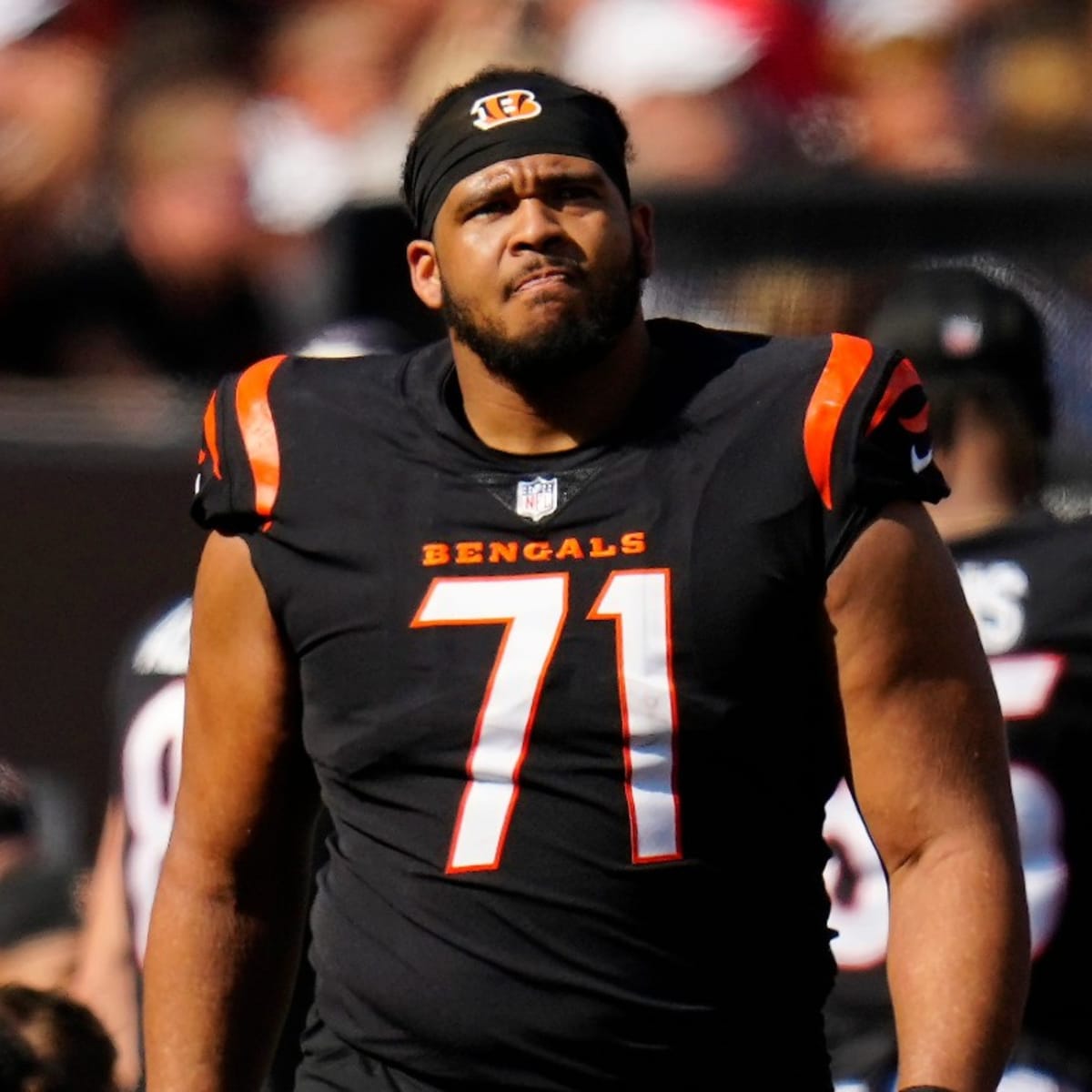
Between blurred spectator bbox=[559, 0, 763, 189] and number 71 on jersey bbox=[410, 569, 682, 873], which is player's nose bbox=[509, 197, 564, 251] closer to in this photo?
number 71 on jersey bbox=[410, 569, 682, 873]

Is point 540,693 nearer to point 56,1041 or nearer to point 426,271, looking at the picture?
point 426,271

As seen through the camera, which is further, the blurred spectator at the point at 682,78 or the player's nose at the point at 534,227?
the blurred spectator at the point at 682,78

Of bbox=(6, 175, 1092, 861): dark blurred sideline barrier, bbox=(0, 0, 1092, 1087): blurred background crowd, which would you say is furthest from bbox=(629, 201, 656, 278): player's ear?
bbox=(6, 175, 1092, 861): dark blurred sideline barrier

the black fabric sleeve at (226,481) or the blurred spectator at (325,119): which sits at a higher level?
the blurred spectator at (325,119)

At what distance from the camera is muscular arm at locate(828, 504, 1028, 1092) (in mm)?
2461

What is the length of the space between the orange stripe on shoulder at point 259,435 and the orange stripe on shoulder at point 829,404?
23.1 inches

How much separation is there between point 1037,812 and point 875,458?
4.82ft


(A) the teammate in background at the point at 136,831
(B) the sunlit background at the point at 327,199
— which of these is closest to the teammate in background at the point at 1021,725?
(A) the teammate in background at the point at 136,831

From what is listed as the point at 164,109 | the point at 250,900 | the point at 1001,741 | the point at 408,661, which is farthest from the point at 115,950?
the point at 164,109

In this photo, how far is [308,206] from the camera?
6586mm

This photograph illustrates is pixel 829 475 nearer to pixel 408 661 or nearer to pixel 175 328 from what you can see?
pixel 408 661

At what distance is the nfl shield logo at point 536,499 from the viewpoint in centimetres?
260

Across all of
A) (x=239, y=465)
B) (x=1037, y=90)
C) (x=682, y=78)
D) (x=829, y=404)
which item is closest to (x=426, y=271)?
(x=239, y=465)

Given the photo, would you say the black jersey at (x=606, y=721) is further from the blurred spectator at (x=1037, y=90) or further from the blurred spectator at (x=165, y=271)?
the blurred spectator at (x=165, y=271)
